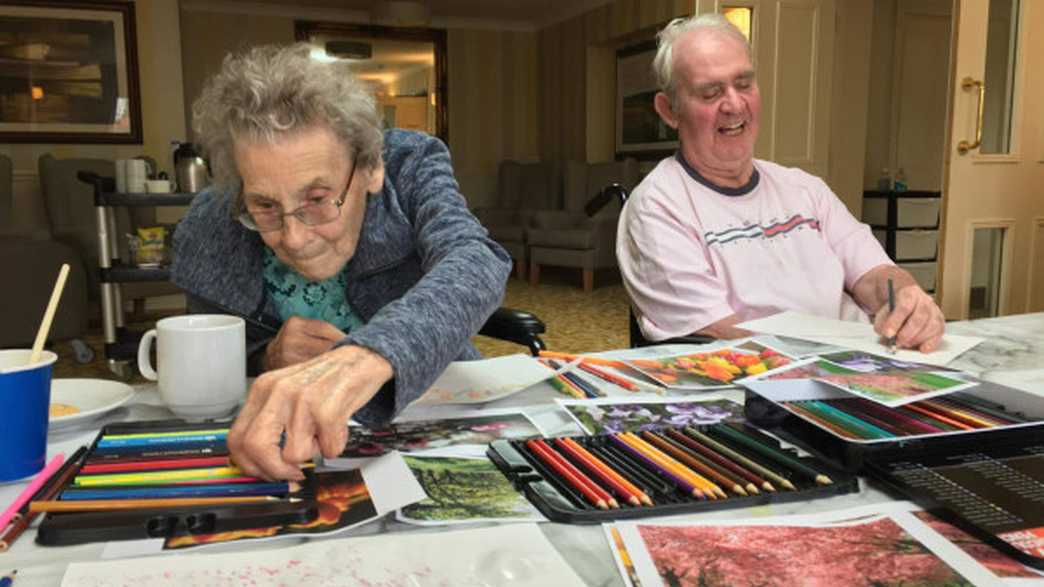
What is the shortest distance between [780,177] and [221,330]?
134 centimetres

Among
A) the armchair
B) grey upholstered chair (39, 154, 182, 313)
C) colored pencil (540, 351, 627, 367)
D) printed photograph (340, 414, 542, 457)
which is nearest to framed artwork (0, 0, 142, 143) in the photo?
grey upholstered chair (39, 154, 182, 313)

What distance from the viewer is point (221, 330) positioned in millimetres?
875

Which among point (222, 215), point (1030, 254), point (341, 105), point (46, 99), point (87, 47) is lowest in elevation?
point (1030, 254)

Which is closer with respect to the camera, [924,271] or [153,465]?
[153,465]

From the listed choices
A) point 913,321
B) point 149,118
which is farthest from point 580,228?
point 913,321

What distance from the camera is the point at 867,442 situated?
0.70 m

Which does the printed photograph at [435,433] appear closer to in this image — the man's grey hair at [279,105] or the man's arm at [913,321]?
the man's grey hair at [279,105]

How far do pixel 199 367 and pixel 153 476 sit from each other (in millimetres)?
229

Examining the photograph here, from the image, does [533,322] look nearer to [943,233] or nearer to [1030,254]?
[943,233]

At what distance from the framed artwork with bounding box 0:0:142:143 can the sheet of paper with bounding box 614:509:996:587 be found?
609 cm

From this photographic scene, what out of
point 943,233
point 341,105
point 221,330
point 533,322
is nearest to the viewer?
point 221,330

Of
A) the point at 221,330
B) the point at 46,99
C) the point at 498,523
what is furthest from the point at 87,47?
the point at 498,523

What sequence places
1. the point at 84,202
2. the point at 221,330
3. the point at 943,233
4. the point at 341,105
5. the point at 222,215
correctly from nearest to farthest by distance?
the point at 221,330, the point at 341,105, the point at 222,215, the point at 943,233, the point at 84,202

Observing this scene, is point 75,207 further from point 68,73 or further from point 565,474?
point 565,474
